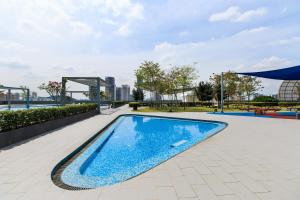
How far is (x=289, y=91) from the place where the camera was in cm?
4053

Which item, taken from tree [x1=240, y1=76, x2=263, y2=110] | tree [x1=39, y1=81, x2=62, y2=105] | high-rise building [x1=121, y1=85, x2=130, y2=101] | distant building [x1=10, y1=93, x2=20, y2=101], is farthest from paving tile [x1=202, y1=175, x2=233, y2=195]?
high-rise building [x1=121, y1=85, x2=130, y2=101]

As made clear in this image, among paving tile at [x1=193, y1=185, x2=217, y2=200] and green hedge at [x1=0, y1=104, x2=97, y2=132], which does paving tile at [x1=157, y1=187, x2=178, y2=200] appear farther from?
green hedge at [x1=0, y1=104, x2=97, y2=132]

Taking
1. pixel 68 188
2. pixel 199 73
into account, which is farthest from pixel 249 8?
pixel 199 73

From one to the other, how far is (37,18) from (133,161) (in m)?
6.69

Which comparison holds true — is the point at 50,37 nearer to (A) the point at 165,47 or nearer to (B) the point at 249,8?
(A) the point at 165,47

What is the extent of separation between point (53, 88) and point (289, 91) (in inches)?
1742

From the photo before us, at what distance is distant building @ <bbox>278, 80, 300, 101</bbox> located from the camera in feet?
128

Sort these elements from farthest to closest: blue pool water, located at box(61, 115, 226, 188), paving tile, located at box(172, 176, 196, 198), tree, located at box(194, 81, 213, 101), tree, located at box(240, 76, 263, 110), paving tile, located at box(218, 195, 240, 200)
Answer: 1. tree, located at box(194, 81, 213, 101)
2. tree, located at box(240, 76, 263, 110)
3. blue pool water, located at box(61, 115, 226, 188)
4. paving tile, located at box(172, 176, 196, 198)
5. paving tile, located at box(218, 195, 240, 200)

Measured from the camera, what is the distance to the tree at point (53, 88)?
35.4 meters

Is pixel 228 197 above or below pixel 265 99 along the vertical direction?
below

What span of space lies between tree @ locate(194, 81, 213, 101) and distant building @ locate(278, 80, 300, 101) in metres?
17.8

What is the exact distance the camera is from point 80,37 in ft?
35.3

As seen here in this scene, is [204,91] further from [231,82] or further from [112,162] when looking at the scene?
[112,162]

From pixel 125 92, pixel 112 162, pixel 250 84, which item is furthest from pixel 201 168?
pixel 125 92
